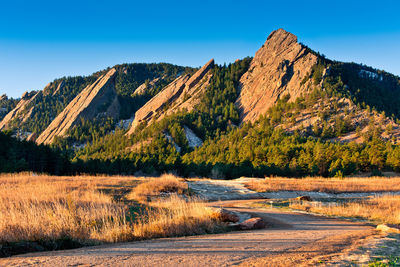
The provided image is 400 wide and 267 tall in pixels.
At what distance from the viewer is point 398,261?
6.11 meters

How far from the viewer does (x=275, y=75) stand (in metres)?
142

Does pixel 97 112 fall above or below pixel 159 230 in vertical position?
above

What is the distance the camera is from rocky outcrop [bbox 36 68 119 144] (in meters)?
172

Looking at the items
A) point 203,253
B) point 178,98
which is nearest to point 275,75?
point 178,98

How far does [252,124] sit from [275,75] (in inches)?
1353

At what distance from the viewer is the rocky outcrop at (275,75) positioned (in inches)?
5281

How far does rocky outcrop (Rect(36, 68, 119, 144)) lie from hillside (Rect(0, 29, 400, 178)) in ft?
2.37

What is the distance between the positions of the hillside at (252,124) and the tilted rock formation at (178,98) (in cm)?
80

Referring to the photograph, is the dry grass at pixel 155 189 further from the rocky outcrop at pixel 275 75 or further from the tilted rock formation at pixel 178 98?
the tilted rock formation at pixel 178 98

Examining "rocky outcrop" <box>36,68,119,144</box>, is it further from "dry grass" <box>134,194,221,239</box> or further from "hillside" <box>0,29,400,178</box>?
"dry grass" <box>134,194,221,239</box>

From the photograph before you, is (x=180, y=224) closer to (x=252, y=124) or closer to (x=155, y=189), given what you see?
(x=155, y=189)

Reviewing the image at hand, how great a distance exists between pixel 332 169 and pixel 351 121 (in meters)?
45.6

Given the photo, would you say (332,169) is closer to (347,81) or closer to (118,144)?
(347,81)

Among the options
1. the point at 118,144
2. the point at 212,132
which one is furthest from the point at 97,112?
the point at 212,132
